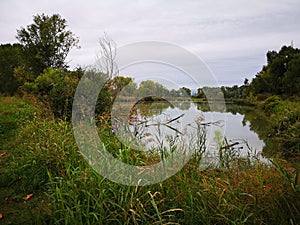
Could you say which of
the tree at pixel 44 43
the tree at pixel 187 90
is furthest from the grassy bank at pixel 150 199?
the tree at pixel 44 43

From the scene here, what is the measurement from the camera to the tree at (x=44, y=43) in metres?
13.2

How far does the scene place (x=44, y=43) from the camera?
43.1 ft

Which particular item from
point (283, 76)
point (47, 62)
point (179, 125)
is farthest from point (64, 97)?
point (283, 76)

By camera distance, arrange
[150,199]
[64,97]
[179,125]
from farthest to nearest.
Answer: [64,97], [179,125], [150,199]

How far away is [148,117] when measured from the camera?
11.2 feet

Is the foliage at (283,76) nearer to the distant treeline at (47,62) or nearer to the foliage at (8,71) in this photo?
the distant treeline at (47,62)

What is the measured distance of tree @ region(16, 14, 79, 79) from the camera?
13164 millimetres

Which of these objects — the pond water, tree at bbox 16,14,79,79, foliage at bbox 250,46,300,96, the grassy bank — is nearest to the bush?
the pond water

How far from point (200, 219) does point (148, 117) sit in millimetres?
1844

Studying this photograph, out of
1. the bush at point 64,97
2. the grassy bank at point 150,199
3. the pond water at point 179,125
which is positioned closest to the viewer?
the grassy bank at point 150,199

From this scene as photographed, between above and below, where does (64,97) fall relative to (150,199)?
above

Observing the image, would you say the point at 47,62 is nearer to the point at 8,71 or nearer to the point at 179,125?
the point at 8,71

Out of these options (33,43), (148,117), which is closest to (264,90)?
(33,43)

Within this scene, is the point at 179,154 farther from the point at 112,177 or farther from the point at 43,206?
the point at 43,206
